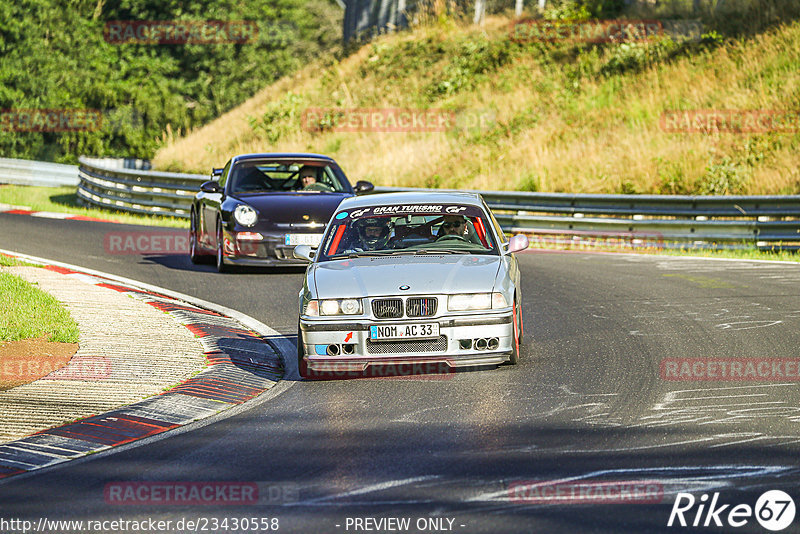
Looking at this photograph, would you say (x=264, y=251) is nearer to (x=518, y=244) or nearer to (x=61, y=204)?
(x=518, y=244)

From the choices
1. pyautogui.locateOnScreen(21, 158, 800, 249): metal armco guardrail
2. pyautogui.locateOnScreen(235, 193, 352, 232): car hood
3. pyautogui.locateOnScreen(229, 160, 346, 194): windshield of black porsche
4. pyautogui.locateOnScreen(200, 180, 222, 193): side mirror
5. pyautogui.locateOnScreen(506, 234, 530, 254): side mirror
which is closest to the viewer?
pyautogui.locateOnScreen(506, 234, 530, 254): side mirror

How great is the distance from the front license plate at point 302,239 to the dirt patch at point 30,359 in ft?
16.1

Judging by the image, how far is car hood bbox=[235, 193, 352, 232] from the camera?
14859 mm

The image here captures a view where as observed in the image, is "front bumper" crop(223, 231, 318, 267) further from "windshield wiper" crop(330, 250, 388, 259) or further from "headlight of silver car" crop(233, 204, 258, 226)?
"windshield wiper" crop(330, 250, 388, 259)

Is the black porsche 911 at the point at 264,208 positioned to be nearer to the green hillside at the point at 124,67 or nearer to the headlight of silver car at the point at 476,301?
the headlight of silver car at the point at 476,301

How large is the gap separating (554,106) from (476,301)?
23790 millimetres

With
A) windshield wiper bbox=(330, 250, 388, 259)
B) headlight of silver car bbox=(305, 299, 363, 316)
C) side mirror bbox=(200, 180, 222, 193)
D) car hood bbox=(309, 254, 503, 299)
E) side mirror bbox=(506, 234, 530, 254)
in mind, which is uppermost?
side mirror bbox=(200, 180, 222, 193)

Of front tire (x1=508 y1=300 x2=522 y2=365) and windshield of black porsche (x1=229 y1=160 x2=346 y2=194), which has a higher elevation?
windshield of black porsche (x1=229 y1=160 x2=346 y2=194)

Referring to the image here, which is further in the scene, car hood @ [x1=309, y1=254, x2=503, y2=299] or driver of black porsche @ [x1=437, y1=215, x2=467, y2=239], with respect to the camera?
driver of black porsche @ [x1=437, y1=215, x2=467, y2=239]

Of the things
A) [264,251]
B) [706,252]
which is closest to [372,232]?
[264,251]

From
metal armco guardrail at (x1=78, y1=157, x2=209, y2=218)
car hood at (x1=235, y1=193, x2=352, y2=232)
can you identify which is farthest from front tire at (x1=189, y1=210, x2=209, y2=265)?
metal armco guardrail at (x1=78, y1=157, x2=209, y2=218)

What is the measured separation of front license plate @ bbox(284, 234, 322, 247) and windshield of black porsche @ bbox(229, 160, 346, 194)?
134 cm

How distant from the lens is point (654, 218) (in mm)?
20312

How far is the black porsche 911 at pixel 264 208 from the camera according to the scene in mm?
14891
